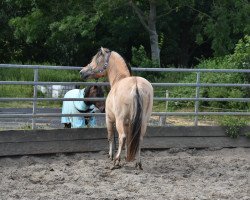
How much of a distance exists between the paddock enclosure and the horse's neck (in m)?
0.49

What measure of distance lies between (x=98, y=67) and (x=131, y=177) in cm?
221

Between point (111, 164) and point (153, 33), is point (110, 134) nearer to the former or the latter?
point (111, 164)

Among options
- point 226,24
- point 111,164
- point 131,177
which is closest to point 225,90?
point 111,164

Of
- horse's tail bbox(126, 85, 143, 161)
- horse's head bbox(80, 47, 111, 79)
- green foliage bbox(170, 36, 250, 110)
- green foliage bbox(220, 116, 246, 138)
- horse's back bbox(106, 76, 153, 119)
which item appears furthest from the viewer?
green foliage bbox(170, 36, 250, 110)

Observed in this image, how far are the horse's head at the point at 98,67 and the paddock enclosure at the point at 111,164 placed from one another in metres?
0.21

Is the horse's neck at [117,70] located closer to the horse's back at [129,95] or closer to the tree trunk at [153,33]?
the horse's back at [129,95]

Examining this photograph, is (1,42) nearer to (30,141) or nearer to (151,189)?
(30,141)

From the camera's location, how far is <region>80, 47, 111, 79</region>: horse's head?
398 inches

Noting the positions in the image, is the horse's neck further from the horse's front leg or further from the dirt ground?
the dirt ground

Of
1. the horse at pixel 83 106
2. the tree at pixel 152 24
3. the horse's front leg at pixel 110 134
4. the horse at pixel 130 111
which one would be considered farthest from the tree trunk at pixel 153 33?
the horse at pixel 130 111

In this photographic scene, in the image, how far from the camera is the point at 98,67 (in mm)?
10172

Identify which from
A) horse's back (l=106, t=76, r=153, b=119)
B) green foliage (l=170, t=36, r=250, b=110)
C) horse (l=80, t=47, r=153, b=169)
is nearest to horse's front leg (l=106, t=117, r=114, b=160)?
horse (l=80, t=47, r=153, b=169)

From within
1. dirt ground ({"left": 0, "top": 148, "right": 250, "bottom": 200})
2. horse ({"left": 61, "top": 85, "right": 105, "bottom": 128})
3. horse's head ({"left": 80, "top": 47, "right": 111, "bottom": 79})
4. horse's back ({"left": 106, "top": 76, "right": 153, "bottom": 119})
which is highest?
horse's head ({"left": 80, "top": 47, "right": 111, "bottom": 79})

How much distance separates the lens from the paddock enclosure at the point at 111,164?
26.0 ft
